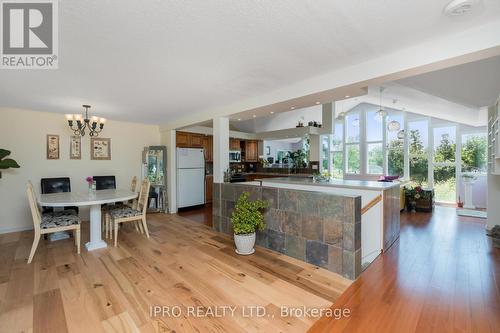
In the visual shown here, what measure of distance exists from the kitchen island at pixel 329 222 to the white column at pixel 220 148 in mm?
311

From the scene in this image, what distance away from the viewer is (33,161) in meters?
4.39

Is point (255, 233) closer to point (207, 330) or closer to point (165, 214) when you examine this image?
point (207, 330)

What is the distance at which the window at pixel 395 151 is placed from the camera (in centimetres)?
741

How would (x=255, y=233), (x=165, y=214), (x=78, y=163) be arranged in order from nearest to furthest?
1. (x=255, y=233)
2. (x=78, y=163)
3. (x=165, y=214)

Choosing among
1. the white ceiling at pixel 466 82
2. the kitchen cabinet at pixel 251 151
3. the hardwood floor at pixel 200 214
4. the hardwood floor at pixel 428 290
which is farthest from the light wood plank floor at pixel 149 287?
the kitchen cabinet at pixel 251 151

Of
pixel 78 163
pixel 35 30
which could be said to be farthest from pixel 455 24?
pixel 78 163

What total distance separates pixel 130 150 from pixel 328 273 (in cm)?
519

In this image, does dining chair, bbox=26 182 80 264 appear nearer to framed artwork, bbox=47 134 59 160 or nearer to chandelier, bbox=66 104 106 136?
chandelier, bbox=66 104 106 136

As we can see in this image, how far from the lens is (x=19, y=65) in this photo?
240cm

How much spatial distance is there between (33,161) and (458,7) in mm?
6415

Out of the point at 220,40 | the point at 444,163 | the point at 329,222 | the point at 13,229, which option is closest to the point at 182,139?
the point at 13,229

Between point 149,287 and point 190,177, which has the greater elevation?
point 190,177

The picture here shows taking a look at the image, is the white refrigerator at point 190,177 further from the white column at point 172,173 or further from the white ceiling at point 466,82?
the white ceiling at point 466,82

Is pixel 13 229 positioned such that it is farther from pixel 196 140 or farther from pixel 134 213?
pixel 196 140
